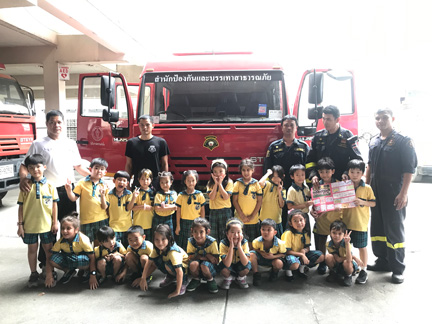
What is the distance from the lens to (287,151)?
4.01 meters

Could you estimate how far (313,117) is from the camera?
14.6 feet

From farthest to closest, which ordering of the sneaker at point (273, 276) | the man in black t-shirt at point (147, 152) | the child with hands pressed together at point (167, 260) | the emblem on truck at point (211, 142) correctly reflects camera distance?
the emblem on truck at point (211, 142) < the man in black t-shirt at point (147, 152) < the sneaker at point (273, 276) < the child with hands pressed together at point (167, 260)

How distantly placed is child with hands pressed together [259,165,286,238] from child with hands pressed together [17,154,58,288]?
2.16m

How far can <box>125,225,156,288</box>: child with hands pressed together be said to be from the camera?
10.9 ft

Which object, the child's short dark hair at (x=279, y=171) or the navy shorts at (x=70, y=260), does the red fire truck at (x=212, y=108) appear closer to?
the child's short dark hair at (x=279, y=171)

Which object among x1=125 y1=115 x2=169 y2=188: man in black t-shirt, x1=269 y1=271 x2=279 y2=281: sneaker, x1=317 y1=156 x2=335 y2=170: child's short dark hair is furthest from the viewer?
x1=125 y1=115 x2=169 y2=188: man in black t-shirt

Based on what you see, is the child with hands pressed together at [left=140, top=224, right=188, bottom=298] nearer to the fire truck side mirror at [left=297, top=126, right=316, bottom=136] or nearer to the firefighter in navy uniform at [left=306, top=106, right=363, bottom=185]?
the firefighter in navy uniform at [left=306, top=106, right=363, bottom=185]

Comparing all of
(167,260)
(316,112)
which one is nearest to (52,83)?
(316,112)

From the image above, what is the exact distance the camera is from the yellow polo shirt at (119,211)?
3.69 meters

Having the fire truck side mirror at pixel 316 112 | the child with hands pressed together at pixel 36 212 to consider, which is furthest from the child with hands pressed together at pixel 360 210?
the child with hands pressed together at pixel 36 212

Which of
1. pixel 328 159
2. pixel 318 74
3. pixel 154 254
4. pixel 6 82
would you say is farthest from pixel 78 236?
pixel 6 82

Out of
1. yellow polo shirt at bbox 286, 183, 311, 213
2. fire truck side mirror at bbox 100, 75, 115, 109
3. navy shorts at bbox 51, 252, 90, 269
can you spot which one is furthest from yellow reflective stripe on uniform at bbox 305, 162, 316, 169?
fire truck side mirror at bbox 100, 75, 115, 109

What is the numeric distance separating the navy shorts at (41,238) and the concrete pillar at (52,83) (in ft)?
31.0

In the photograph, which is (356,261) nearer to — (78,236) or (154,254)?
(154,254)
